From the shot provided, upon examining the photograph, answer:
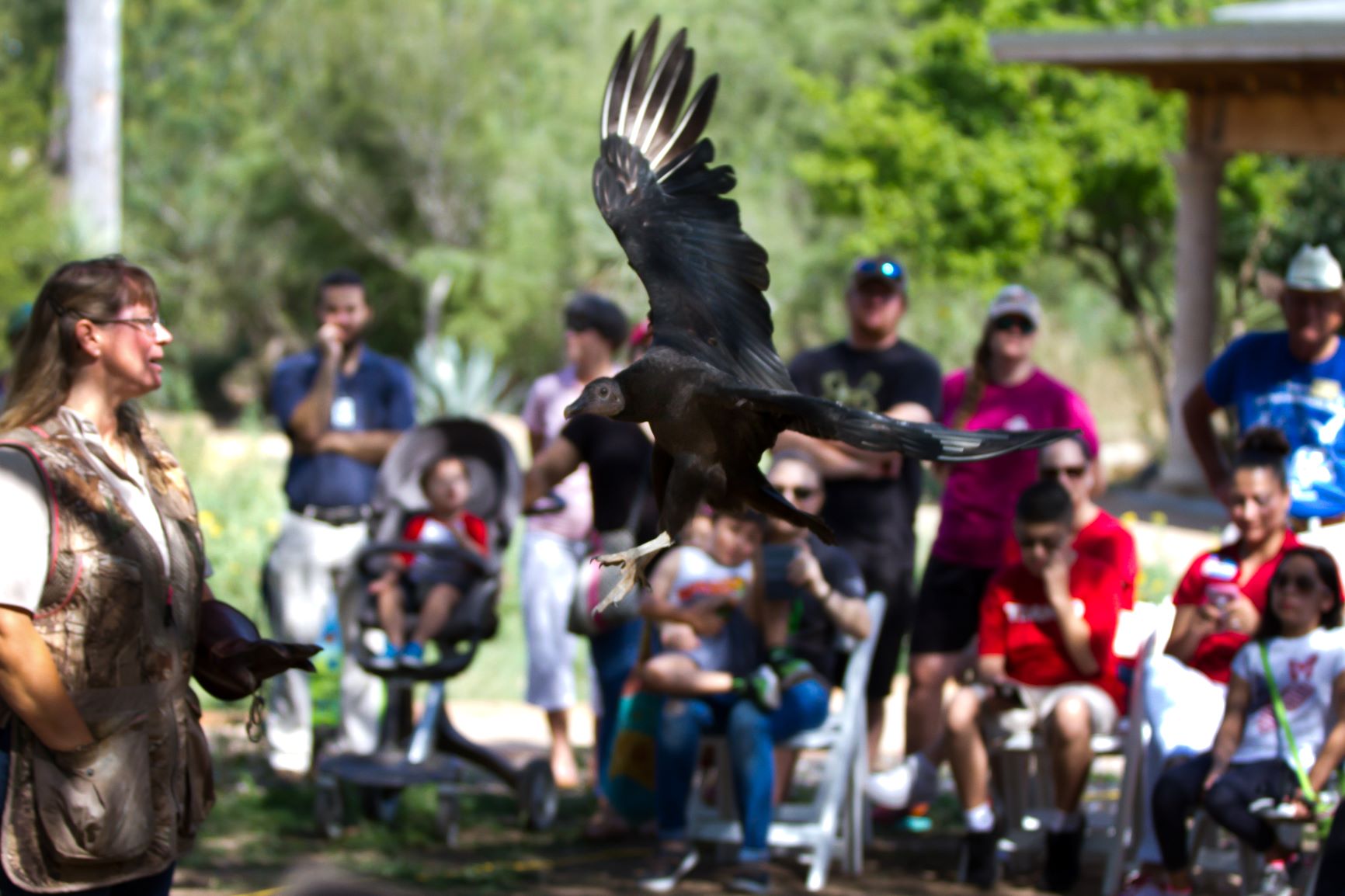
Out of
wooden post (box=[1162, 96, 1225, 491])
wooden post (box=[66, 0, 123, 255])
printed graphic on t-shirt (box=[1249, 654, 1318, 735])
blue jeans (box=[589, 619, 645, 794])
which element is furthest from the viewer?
wooden post (box=[1162, 96, 1225, 491])

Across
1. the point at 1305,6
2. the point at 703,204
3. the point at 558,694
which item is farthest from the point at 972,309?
the point at 703,204

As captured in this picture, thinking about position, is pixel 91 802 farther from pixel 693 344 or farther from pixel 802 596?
Result: pixel 802 596

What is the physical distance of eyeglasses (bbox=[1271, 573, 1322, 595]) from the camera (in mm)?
4270

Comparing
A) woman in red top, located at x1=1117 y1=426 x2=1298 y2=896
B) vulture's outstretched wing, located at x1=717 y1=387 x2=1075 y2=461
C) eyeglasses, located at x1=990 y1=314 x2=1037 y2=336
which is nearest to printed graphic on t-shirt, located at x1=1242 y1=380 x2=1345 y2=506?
woman in red top, located at x1=1117 y1=426 x2=1298 y2=896

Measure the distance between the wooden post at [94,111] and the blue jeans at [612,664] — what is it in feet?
28.2

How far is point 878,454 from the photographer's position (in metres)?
5.32

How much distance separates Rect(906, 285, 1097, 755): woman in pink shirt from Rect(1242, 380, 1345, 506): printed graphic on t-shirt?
667 mm

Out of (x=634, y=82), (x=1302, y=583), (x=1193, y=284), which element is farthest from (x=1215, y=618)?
(x=1193, y=284)

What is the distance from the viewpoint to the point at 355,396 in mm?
6035

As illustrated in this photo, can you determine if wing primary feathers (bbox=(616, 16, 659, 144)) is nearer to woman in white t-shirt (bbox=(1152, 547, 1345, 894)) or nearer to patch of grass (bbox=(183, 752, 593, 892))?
woman in white t-shirt (bbox=(1152, 547, 1345, 894))

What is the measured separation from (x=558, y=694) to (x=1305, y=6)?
1073 cm

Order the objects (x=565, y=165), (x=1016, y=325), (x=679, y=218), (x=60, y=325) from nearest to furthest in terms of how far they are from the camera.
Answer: (x=60, y=325), (x=679, y=218), (x=1016, y=325), (x=565, y=165)

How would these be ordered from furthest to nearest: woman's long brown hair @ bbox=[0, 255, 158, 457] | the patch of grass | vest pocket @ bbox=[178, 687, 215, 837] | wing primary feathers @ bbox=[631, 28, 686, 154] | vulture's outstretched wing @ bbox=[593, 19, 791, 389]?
the patch of grass
wing primary feathers @ bbox=[631, 28, 686, 154]
vulture's outstretched wing @ bbox=[593, 19, 791, 389]
vest pocket @ bbox=[178, 687, 215, 837]
woman's long brown hair @ bbox=[0, 255, 158, 457]

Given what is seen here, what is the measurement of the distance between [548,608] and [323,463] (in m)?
1.03
